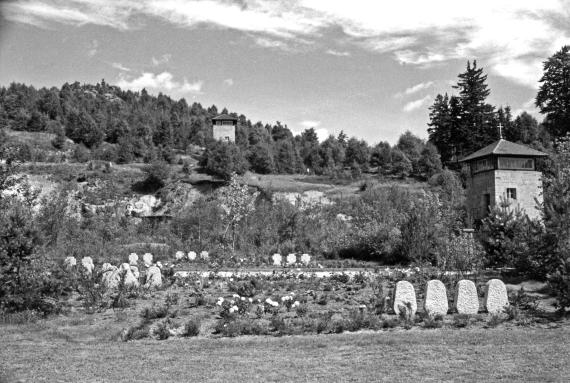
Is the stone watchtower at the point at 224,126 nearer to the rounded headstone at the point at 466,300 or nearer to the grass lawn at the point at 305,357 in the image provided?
the rounded headstone at the point at 466,300

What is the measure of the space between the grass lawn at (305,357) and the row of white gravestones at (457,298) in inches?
45.1

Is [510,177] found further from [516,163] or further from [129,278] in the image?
[129,278]

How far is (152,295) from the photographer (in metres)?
13.4

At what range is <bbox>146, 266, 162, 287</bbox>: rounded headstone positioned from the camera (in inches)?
554

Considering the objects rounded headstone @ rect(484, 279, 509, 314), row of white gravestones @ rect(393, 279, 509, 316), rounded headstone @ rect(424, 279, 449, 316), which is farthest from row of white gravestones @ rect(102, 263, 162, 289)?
rounded headstone @ rect(484, 279, 509, 314)

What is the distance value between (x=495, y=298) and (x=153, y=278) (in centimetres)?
827

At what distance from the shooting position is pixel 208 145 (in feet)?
201

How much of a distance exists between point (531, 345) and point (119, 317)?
7.48 m

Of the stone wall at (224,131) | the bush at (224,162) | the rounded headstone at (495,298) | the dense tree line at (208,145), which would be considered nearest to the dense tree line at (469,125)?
the dense tree line at (208,145)

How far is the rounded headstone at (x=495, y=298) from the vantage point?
10.9m

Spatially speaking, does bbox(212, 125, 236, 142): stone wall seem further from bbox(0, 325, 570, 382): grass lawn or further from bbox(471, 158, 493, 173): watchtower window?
bbox(0, 325, 570, 382): grass lawn

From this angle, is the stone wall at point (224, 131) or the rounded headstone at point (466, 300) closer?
the rounded headstone at point (466, 300)

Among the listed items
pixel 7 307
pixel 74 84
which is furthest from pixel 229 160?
pixel 74 84

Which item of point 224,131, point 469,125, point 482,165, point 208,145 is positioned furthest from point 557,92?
point 224,131
